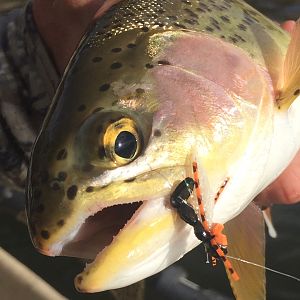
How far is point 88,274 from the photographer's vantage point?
48.9 inches

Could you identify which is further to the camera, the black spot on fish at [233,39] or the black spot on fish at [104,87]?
the black spot on fish at [233,39]

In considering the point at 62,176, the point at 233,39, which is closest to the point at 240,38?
the point at 233,39

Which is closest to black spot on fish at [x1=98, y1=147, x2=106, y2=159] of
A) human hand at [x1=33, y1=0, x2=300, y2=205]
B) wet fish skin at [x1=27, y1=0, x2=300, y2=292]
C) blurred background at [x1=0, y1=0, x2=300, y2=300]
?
Answer: wet fish skin at [x1=27, y1=0, x2=300, y2=292]

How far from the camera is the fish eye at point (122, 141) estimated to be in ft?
4.24

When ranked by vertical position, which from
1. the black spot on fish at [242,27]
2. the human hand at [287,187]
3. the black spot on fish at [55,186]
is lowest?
the human hand at [287,187]

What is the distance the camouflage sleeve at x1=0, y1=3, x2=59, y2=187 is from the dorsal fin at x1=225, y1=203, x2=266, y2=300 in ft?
2.93

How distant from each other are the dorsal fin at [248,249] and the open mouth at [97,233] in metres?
0.34

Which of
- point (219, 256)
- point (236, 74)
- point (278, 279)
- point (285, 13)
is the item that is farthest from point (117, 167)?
point (285, 13)

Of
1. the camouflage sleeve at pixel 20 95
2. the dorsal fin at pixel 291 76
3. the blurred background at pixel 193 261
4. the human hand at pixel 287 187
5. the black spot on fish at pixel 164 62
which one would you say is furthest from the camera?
the blurred background at pixel 193 261

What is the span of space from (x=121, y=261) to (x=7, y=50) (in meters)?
1.38

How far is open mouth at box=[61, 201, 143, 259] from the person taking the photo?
4.25 feet

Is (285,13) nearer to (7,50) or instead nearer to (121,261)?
(7,50)

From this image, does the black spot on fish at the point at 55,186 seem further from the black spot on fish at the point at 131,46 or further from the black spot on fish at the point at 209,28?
the black spot on fish at the point at 209,28

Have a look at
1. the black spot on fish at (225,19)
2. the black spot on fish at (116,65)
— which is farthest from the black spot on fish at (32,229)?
the black spot on fish at (225,19)
